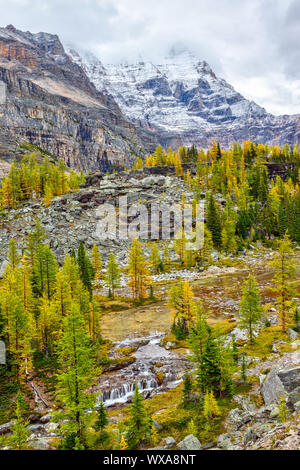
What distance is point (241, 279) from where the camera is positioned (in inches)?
2387

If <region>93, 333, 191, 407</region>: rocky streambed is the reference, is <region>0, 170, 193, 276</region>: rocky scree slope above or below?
above

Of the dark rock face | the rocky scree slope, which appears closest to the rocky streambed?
the dark rock face

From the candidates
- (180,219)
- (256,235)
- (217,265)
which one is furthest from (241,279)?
(180,219)

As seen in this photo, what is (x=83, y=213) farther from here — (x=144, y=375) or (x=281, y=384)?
(x=281, y=384)

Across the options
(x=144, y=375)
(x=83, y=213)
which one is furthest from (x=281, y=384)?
(x=83, y=213)

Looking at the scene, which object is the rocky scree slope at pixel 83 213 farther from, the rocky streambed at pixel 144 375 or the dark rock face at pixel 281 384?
the dark rock face at pixel 281 384

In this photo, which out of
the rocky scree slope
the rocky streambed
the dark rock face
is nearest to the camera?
the dark rock face

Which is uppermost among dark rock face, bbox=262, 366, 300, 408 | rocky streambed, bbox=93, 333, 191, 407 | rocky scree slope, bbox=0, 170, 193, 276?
rocky scree slope, bbox=0, 170, 193, 276

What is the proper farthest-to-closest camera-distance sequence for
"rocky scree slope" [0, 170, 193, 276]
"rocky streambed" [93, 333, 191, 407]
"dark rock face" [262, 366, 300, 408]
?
"rocky scree slope" [0, 170, 193, 276] → "rocky streambed" [93, 333, 191, 407] → "dark rock face" [262, 366, 300, 408]

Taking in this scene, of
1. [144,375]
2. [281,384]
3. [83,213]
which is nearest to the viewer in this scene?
[281,384]

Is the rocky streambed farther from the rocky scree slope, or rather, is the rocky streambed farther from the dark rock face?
the rocky scree slope

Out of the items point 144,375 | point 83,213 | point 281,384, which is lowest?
point 144,375

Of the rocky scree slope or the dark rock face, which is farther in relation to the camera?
the rocky scree slope
